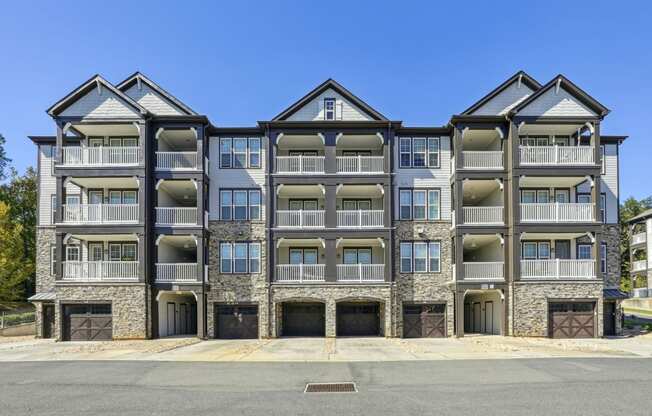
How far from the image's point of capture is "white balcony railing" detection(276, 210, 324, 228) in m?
28.2

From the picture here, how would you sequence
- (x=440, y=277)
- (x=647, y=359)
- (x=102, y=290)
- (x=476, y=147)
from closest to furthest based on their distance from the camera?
(x=647, y=359), (x=102, y=290), (x=440, y=277), (x=476, y=147)

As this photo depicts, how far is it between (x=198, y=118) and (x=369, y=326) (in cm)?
1481

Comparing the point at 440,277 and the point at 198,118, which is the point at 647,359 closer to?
the point at 440,277

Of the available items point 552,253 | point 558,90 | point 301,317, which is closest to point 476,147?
point 558,90

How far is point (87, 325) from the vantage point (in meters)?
26.6

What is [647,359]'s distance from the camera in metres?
18.5

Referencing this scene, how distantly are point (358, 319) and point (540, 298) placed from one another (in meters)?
9.63

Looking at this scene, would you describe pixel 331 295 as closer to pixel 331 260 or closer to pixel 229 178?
pixel 331 260

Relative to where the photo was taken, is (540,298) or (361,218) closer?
(540,298)

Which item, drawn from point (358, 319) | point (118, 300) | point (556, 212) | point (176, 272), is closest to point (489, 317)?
point (556, 212)

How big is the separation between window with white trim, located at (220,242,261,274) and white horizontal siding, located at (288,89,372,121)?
7535 mm

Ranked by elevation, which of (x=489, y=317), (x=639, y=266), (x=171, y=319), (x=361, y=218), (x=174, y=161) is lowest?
(x=171, y=319)

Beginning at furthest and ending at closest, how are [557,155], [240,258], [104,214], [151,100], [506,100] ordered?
1. [506,100]
2. [151,100]
3. [240,258]
4. [557,155]
5. [104,214]

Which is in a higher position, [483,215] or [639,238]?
[483,215]
